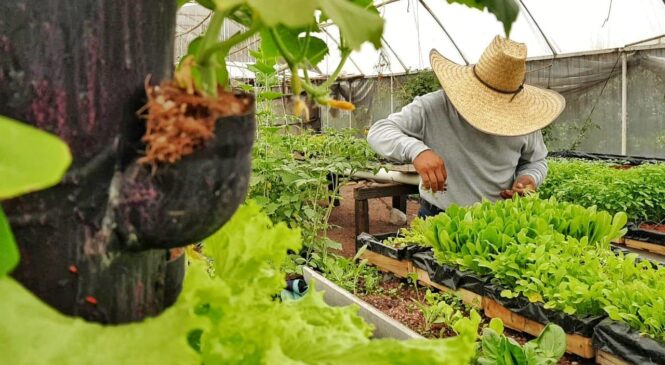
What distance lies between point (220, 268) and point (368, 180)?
18.4ft

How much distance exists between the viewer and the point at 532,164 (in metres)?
3.28

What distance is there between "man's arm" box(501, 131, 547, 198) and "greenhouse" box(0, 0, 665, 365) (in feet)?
0.04

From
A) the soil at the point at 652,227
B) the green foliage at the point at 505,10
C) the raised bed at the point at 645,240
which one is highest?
the green foliage at the point at 505,10

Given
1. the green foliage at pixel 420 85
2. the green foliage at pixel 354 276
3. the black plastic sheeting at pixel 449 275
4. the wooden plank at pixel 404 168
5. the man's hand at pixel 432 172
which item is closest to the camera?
the black plastic sheeting at pixel 449 275


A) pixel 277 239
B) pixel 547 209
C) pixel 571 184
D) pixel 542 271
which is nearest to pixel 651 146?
pixel 571 184

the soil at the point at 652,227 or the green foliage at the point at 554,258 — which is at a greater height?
the green foliage at the point at 554,258

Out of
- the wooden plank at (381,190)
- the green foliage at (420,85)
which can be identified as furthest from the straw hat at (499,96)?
the green foliage at (420,85)

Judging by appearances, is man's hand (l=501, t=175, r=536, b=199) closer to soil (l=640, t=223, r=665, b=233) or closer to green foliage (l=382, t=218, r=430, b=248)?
green foliage (l=382, t=218, r=430, b=248)

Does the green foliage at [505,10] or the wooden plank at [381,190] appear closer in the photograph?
the green foliage at [505,10]

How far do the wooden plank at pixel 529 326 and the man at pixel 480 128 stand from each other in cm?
108

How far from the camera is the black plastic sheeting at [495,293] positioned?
165cm

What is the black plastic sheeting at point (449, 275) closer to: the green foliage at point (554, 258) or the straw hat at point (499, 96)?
the green foliage at point (554, 258)

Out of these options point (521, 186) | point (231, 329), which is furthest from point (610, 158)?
point (231, 329)

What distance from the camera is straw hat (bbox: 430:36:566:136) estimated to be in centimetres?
288
